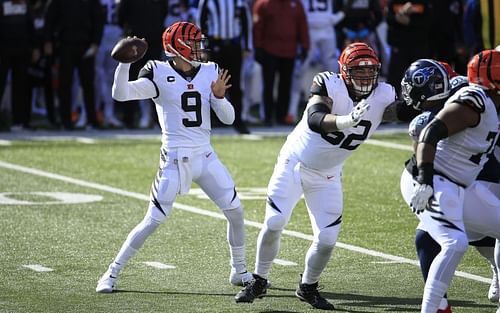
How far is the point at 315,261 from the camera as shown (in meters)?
7.56

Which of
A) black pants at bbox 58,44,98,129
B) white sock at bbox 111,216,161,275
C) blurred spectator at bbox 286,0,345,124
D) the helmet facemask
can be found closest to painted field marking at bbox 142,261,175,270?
white sock at bbox 111,216,161,275

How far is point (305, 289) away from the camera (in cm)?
756

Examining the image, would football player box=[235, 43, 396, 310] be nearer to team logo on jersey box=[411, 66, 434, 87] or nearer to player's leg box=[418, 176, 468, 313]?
team logo on jersey box=[411, 66, 434, 87]

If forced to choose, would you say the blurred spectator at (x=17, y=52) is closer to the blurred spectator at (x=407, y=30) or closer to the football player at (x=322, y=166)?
the blurred spectator at (x=407, y=30)

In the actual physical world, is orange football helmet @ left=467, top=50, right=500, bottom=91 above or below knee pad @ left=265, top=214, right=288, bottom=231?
above

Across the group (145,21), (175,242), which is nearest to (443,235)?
(175,242)

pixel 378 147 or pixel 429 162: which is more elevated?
pixel 429 162

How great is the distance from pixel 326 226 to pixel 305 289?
1.31ft

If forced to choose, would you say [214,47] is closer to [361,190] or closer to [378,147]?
[378,147]

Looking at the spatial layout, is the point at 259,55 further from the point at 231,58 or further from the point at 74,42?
the point at 74,42

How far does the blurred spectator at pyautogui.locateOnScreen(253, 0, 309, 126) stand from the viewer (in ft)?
56.0

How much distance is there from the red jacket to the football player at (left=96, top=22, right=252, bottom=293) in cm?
893

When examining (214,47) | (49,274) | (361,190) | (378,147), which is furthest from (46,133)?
(49,274)

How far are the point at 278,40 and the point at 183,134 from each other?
924cm
